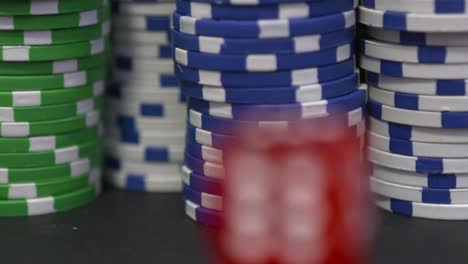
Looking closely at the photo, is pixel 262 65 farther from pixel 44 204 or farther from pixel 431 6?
pixel 44 204

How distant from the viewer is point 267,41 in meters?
2.00

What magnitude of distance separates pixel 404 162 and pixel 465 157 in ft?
0.43

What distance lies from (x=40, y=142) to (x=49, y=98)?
0.10m

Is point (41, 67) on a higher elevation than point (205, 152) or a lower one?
higher

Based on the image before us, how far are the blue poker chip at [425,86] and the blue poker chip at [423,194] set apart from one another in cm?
22

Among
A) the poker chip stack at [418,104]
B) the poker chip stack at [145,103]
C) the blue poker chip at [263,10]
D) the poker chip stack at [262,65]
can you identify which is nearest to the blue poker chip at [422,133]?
the poker chip stack at [418,104]

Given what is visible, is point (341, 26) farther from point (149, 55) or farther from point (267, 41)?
point (149, 55)

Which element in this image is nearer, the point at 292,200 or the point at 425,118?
the point at 292,200

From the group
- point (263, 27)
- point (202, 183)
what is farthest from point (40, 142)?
point (263, 27)

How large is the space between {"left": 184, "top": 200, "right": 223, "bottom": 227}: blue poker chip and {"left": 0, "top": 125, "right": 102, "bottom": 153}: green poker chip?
0.31 meters

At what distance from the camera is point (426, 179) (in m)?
2.20

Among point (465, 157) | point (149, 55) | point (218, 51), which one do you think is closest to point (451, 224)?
point (465, 157)

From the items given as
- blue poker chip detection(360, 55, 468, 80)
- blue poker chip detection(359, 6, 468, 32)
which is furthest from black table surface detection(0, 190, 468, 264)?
blue poker chip detection(359, 6, 468, 32)

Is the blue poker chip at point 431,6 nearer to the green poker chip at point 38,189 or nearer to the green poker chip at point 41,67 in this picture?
the green poker chip at point 41,67
